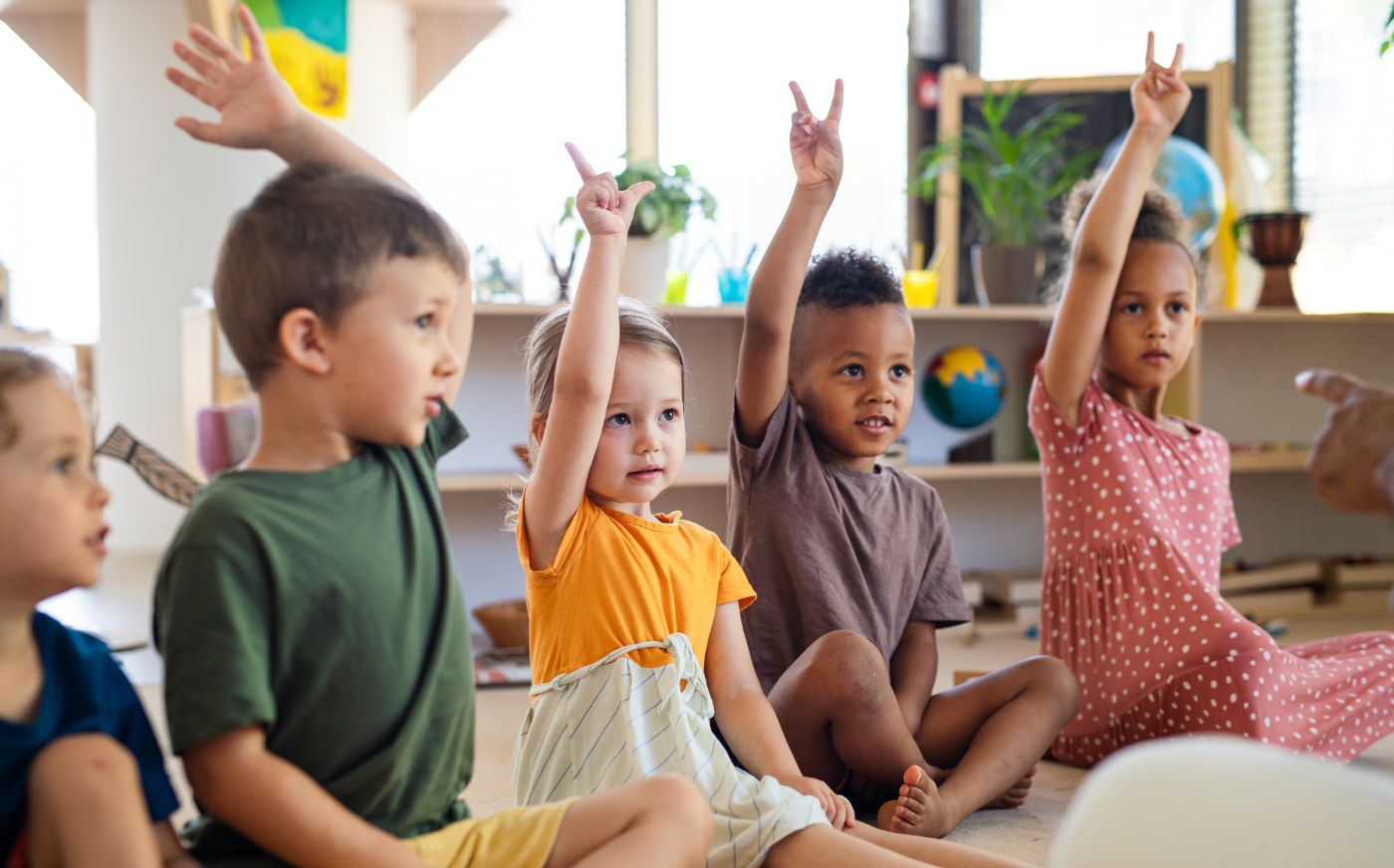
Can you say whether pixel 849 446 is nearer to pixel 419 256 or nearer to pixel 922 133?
pixel 419 256

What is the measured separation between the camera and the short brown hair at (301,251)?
0.84m

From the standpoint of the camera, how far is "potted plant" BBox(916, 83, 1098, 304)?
10.5ft

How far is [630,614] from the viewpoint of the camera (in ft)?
3.88

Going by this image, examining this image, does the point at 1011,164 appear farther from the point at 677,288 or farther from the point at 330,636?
the point at 330,636

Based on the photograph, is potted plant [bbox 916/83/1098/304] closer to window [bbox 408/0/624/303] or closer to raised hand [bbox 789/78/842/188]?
window [bbox 408/0/624/303]

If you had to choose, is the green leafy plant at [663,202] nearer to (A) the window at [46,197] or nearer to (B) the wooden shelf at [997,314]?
(B) the wooden shelf at [997,314]

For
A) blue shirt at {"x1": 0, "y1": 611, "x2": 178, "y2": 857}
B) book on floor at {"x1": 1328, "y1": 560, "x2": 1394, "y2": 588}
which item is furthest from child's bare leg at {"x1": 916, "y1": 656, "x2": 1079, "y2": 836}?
book on floor at {"x1": 1328, "y1": 560, "x2": 1394, "y2": 588}

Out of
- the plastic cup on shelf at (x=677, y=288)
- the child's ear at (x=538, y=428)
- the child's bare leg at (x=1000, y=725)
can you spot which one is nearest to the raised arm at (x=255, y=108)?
the child's ear at (x=538, y=428)

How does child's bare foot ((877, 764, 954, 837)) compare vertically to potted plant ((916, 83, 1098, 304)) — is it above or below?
below

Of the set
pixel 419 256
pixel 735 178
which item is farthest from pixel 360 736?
pixel 735 178

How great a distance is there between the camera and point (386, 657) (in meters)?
0.86

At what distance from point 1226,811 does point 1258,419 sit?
3.19m

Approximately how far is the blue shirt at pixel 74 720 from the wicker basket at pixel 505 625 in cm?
182

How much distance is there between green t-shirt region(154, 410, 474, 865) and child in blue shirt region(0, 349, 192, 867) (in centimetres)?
4
